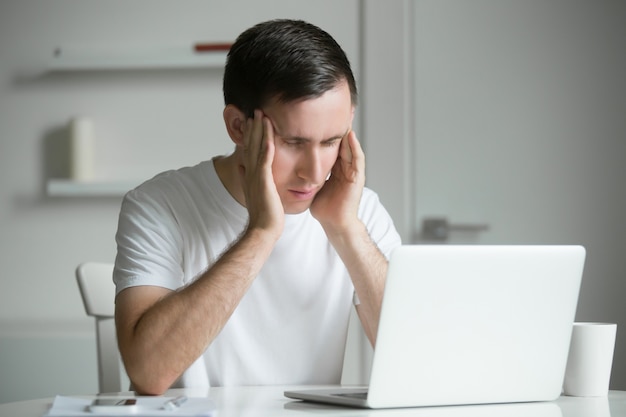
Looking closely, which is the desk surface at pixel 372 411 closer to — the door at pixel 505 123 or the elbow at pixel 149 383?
the elbow at pixel 149 383

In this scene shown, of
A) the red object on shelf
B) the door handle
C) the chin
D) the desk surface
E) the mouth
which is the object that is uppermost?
the red object on shelf

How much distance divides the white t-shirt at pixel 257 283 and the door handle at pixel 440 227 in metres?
1.27

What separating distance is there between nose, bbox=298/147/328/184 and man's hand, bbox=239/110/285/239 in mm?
57

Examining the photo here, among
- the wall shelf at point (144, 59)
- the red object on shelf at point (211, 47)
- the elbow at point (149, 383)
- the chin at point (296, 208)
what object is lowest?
the elbow at point (149, 383)

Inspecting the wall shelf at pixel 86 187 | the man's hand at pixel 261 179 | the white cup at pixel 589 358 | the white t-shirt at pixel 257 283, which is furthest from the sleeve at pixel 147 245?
the wall shelf at pixel 86 187

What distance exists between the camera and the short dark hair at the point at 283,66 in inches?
62.2

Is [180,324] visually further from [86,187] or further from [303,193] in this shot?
[86,187]

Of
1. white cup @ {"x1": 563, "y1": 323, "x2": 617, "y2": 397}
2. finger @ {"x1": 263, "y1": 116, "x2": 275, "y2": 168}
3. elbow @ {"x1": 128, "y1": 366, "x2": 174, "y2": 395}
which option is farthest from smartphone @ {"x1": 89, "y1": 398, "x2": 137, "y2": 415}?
white cup @ {"x1": 563, "y1": 323, "x2": 617, "y2": 397}

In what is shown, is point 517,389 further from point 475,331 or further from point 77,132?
point 77,132

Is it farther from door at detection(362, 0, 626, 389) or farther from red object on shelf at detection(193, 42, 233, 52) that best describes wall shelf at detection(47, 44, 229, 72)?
door at detection(362, 0, 626, 389)

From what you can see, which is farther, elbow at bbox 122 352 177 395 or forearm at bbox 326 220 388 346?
forearm at bbox 326 220 388 346

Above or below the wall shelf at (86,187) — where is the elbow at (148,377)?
below

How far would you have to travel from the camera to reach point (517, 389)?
1261 millimetres

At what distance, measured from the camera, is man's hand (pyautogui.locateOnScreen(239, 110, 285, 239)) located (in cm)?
156
